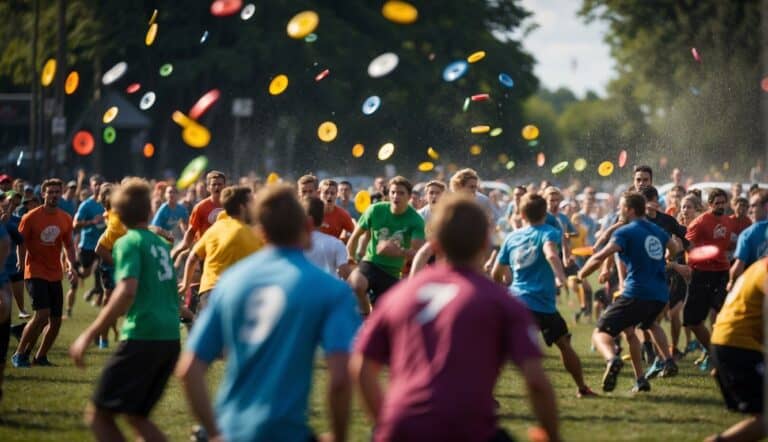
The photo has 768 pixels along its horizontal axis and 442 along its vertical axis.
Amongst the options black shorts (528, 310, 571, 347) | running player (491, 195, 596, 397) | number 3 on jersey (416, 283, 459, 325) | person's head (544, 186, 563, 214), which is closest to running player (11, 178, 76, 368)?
running player (491, 195, 596, 397)

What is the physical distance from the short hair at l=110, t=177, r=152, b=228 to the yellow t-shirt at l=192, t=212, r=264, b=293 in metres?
2.17

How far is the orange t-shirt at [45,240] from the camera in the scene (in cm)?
1359

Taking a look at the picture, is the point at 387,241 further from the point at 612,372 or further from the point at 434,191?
the point at 612,372

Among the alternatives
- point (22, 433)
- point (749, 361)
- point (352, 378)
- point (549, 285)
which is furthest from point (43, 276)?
point (352, 378)

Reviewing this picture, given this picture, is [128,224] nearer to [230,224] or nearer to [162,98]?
[230,224]

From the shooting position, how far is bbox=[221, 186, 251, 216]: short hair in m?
9.39

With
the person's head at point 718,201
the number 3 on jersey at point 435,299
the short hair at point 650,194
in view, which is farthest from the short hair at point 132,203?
the person's head at point 718,201

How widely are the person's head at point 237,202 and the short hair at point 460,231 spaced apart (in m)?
4.79

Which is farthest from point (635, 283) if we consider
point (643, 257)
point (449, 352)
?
point (449, 352)

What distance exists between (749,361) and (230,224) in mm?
4111

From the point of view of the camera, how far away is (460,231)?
15.5 feet

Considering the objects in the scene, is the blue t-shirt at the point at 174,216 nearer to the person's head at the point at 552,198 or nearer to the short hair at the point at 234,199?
the person's head at the point at 552,198

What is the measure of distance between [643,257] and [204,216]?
493 cm

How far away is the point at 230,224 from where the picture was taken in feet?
31.8
